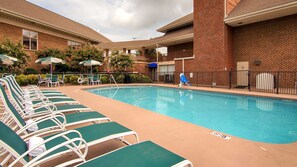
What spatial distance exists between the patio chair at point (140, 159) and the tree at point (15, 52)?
15086mm

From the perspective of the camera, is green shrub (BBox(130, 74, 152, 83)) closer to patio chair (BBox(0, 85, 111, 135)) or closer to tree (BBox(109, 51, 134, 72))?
tree (BBox(109, 51, 134, 72))

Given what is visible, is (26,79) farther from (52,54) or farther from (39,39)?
(39,39)

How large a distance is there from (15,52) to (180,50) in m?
16.5

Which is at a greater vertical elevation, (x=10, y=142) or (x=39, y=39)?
(x=39, y=39)

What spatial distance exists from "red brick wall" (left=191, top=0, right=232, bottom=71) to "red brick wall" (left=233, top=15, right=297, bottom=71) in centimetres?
127

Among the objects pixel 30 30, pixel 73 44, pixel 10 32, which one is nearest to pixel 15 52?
pixel 10 32

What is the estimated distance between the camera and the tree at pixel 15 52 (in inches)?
490

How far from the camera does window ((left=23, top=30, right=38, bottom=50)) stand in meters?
15.8

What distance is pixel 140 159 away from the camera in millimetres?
1645

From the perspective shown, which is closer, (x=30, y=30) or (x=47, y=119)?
(x=47, y=119)

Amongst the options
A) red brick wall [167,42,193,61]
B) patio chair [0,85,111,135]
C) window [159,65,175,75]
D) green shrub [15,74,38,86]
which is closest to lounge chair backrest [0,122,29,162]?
patio chair [0,85,111,135]

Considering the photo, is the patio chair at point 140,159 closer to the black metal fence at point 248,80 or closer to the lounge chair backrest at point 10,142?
the lounge chair backrest at point 10,142

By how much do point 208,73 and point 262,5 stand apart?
6105 mm

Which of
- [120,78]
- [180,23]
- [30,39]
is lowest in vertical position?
[120,78]
